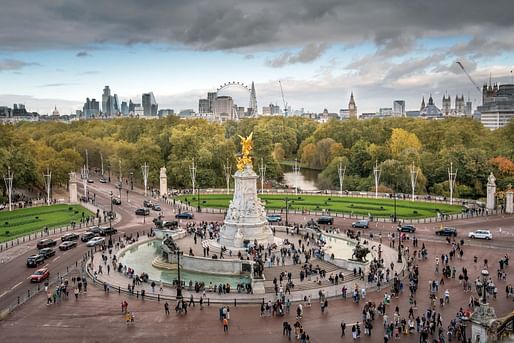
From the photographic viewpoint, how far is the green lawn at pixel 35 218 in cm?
5541

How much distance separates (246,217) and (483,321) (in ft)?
85.1

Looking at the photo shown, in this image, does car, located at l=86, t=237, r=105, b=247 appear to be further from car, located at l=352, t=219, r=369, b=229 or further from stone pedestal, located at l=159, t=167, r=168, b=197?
stone pedestal, located at l=159, t=167, r=168, b=197

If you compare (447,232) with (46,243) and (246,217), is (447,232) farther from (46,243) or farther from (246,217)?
(46,243)

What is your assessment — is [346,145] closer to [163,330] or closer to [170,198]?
[170,198]

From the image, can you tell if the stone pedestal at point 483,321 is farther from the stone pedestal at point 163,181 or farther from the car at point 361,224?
the stone pedestal at point 163,181

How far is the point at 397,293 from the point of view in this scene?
34000mm

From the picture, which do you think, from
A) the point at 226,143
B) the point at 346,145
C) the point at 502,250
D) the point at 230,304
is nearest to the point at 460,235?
the point at 502,250

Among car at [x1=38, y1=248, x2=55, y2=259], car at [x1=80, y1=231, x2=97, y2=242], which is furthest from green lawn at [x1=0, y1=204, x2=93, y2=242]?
car at [x1=38, y1=248, x2=55, y2=259]

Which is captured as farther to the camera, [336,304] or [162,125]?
[162,125]

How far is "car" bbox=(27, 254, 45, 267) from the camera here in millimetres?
41375

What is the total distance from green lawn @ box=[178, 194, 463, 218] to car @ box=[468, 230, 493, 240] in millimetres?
11074

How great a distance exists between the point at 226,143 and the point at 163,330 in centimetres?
6648

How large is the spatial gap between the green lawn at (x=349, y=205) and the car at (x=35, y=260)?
30.5 meters

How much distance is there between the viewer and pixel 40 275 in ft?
123
